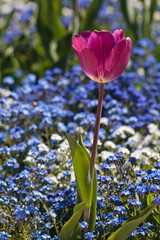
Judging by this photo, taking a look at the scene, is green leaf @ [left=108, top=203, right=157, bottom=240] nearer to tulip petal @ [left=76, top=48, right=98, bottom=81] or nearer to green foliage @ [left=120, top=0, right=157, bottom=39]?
tulip petal @ [left=76, top=48, right=98, bottom=81]

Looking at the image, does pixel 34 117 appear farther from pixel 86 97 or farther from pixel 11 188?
pixel 11 188

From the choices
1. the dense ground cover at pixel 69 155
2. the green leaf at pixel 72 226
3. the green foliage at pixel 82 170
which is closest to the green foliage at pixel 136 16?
the dense ground cover at pixel 69 155

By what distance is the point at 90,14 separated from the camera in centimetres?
422

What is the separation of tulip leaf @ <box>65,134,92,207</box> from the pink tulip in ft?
0.96

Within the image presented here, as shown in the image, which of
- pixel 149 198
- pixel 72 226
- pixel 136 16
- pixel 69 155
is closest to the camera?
pixel 72 226

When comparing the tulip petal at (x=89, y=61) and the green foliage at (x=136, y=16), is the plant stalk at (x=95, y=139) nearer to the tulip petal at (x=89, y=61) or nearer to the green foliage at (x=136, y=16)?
the tulip petal at (x=89, y=61)

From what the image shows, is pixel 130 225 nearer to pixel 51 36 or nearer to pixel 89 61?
pixel 89 61

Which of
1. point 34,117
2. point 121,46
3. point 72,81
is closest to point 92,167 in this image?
point 121,46

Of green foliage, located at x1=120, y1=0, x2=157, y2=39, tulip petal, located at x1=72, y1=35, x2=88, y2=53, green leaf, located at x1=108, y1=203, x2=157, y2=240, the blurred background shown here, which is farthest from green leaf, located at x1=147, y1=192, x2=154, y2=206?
green foliage, located at x1=120, y1=0, x2=157, y2=39

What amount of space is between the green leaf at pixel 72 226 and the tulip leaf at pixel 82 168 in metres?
0.08

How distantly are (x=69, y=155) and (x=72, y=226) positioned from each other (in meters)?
0.80

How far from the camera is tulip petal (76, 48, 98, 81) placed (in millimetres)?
1558

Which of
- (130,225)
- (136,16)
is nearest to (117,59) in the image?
(130,225)

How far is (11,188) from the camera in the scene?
6.42 ft
